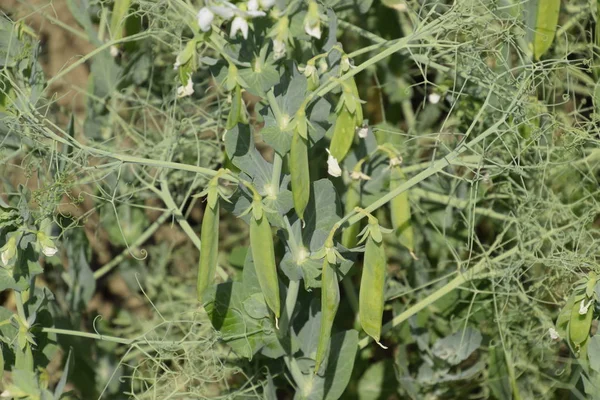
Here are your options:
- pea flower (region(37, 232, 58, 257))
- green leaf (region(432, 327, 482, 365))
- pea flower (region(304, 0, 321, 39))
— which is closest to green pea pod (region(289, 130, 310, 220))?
pea flower (region(304, 0, 321, 39))

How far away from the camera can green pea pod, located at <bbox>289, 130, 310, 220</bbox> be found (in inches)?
34.6

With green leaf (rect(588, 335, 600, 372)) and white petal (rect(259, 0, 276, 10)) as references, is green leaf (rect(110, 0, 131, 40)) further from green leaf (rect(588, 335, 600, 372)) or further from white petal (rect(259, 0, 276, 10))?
green leaf (rect(588, 335, 600, 372))

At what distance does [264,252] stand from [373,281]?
0.13 m

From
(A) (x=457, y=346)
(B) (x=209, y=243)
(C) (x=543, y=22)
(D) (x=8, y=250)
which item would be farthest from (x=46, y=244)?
(C) (x=543, y=22)

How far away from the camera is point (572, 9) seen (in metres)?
1.43

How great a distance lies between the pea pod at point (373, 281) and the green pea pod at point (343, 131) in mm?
104

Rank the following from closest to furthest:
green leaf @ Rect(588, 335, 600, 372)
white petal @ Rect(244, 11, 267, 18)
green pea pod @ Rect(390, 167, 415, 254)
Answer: white petal @ Rect(244, 11, 267, 18) < green leaf @ Rect(588, 335, 600, 372) < green pea pod @ Rect(390, 167, 415, 254)

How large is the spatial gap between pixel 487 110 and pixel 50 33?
0.94 meters

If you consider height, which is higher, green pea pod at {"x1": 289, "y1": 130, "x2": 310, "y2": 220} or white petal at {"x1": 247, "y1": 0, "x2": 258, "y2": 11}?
white petal at {"x1": 247, "y1": 0, "x2": 258, "y2": 11}

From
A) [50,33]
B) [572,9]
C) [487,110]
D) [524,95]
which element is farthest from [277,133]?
[50,33]

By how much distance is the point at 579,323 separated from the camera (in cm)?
97

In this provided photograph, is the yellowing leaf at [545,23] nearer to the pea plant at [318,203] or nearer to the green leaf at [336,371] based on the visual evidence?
the pea plant at [318,203]

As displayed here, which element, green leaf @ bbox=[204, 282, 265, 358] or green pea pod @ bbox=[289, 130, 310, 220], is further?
green leaf @ bbox=[204, 282, 265, 358]

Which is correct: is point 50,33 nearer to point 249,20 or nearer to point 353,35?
point 353,35
